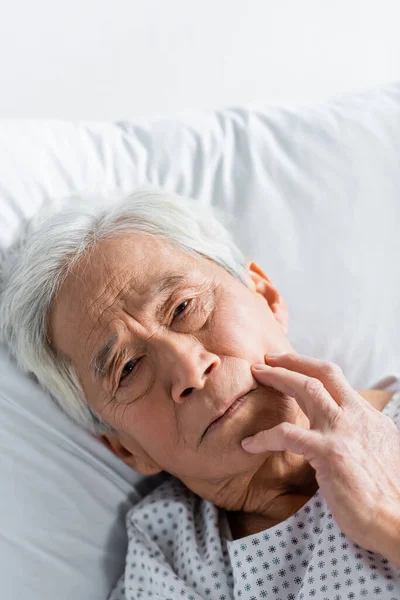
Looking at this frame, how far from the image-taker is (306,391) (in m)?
1.34

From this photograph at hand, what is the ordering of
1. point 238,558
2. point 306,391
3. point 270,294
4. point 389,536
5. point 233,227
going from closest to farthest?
point 389,536 < point 306,391 < point 238,558 < point 270,294 < point 233,227

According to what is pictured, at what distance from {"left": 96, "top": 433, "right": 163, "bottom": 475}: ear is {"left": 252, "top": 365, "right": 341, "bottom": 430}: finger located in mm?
368

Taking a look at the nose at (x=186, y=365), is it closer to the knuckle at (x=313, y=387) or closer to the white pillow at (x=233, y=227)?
the knuckle at (x=313, y=387)

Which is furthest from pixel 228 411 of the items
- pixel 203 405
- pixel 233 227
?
pixel 233 227

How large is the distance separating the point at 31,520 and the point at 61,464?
13 centimetres

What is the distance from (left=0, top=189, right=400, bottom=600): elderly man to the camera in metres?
1.31

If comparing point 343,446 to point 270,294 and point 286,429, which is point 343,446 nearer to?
point 286,429

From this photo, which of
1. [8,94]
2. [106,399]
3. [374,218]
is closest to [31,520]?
[106,399]

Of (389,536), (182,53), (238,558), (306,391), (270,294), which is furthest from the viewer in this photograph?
(182,53)

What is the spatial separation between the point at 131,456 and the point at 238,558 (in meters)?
0.34

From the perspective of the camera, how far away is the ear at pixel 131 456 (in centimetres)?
161

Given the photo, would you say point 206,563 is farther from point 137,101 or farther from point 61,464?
point 137,101

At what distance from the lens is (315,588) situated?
1332 mm

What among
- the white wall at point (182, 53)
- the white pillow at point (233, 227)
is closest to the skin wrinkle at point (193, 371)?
the white pillow at point (233, 227)
